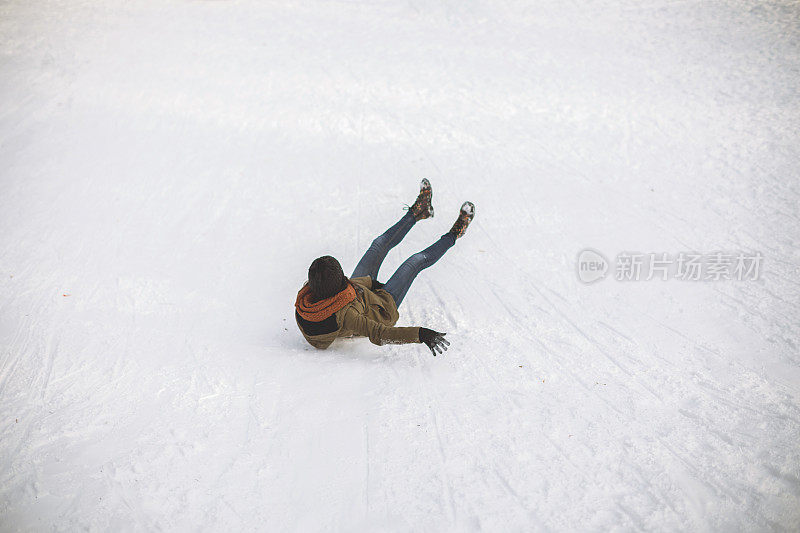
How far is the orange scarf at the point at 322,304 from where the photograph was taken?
3385 millimetres

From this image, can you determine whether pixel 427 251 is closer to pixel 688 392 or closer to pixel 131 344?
pixel 688 392

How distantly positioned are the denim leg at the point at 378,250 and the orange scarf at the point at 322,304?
68 cm

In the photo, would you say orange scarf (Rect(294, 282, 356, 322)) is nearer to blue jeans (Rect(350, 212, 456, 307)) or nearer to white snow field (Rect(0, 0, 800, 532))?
white snow field (Rect(0, 0, 800, 532))

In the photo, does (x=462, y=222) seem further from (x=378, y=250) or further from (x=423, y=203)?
(x=378, y=250)

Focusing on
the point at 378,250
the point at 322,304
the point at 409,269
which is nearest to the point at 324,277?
the point at 322,304

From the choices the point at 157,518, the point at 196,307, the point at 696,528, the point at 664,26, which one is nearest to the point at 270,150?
the point at 196,307

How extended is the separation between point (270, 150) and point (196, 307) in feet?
11.6

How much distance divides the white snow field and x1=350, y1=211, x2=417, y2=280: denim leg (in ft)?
1.95

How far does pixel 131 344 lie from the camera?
157 inches

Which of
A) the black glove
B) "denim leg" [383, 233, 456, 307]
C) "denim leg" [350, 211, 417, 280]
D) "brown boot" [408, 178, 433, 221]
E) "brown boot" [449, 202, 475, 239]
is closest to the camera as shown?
the black glove

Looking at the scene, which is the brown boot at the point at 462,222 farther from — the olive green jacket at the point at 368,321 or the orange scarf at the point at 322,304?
the orange scarf at the point at 322,304

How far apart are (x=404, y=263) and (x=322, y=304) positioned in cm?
98

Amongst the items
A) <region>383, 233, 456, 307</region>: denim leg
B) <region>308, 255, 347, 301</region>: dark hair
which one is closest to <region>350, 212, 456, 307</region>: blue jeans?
<region>383, 233, 456, 307</region>: denim leg

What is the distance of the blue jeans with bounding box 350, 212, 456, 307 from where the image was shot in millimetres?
4000
